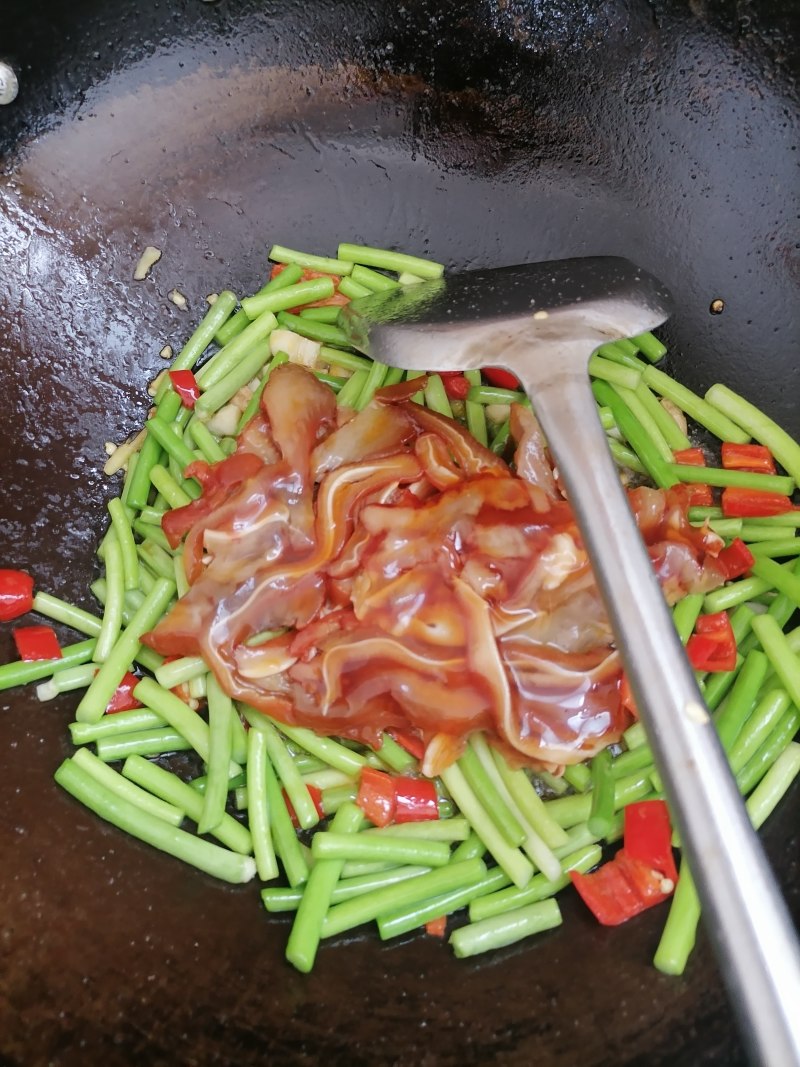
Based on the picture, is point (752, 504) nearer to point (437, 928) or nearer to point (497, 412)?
point (497, 412)

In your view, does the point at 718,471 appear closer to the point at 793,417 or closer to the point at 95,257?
the point at 793,417

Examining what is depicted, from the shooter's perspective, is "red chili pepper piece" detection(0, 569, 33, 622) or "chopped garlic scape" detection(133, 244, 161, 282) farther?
"chopped garlic scape" detection(133, 244, 161, 282)

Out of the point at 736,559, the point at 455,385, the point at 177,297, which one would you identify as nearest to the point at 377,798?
the point at 736,559

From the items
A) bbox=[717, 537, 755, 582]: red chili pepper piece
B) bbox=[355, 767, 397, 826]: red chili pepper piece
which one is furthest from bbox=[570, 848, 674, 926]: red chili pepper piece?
bbox=[717, 537, 755, 582]: red chili pepper piece

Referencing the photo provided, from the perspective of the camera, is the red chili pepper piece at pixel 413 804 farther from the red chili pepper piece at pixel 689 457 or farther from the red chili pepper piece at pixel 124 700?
the red chili pepper piece at pixel 689 457

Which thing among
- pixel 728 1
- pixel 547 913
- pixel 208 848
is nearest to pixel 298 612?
pixel 208 848

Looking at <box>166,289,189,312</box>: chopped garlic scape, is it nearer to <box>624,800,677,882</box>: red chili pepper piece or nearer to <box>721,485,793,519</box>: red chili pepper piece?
<box>721,485,793,519</box>: red chili pepper piece
